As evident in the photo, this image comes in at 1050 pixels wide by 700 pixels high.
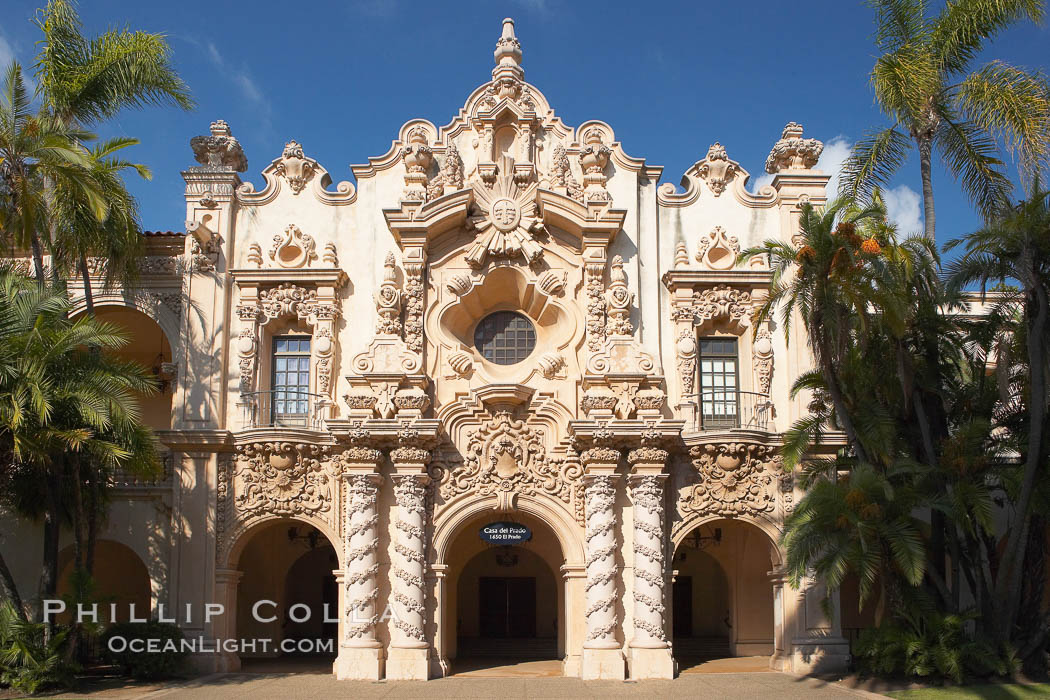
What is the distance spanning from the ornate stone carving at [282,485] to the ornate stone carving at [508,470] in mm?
2692

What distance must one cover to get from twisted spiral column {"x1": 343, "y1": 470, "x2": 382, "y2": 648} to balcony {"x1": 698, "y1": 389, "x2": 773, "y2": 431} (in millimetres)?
7740

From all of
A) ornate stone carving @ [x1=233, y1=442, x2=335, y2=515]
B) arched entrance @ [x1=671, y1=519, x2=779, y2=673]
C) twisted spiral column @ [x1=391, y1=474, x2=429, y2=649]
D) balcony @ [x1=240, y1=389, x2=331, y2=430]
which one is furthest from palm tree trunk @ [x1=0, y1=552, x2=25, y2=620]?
arched entrance @ [x1=671, y1=519, x2=779, y2=673]

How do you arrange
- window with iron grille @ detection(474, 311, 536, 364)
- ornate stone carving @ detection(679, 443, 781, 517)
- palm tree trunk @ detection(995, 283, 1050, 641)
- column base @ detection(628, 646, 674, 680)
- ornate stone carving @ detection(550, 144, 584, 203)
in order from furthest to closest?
window with iron grille @ detection(474, 311, 536, 364)
ornate stone carving @ detection(550, 144, 584, 203)
ornate stone carving @ detection(679, 443, 781, 517)
column base @ detection(628, 646, 674, 680)
palm tree trunk @ detection(995, 283, 1050, 641)

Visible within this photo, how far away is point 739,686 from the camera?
67.6 ft

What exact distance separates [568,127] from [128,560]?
16.3 meters

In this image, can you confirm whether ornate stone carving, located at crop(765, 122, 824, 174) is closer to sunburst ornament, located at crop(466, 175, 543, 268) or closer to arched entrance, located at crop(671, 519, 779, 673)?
sunburst ornament, located at crop(466, 175, 543, 268)

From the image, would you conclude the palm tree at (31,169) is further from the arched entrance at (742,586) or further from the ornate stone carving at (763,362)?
the arched entrance at (742,586)

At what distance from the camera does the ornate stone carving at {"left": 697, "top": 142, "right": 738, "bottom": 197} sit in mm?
25328

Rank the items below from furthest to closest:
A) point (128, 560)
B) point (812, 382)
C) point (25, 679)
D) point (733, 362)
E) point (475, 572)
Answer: point (475, 572) < point (128, 560) < point (733, 362) < point (812, 382) < point (25, 679)

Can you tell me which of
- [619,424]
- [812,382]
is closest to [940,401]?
[812,382]

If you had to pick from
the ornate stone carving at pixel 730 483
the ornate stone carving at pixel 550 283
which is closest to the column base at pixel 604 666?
the ornate stone carving at pixel 730 483

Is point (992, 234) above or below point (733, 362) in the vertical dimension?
above

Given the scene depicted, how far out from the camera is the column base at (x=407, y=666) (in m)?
22.0

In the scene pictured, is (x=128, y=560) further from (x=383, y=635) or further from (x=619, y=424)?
(x=619, y=424)
